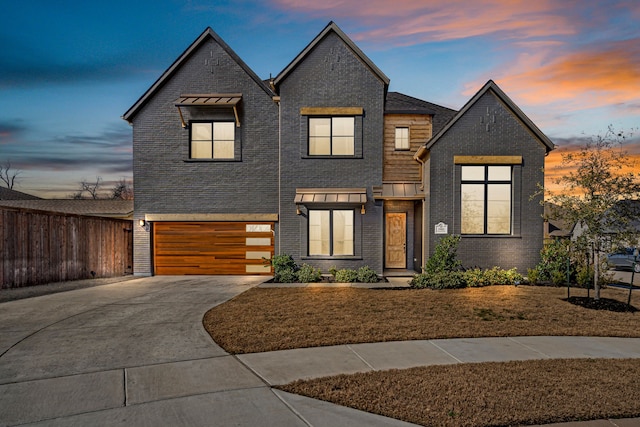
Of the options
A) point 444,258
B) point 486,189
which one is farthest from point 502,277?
point 486,189

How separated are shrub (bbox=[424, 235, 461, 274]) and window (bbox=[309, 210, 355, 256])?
3.09m

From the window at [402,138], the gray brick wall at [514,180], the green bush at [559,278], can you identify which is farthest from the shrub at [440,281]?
the window at [402,138]

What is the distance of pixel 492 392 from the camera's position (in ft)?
15.8

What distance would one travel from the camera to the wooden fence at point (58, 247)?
1245cm

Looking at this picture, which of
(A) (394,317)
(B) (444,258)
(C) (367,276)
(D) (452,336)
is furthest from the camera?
(C) (367,276)

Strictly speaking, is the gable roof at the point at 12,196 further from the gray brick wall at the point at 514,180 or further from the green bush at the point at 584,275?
the green bush at the point at 584,275

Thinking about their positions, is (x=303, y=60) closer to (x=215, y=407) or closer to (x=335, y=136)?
(x=335, y=136)

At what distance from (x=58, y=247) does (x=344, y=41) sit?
42.5 ft

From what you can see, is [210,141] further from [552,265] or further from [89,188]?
[89,188]

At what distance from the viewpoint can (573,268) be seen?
1411cm

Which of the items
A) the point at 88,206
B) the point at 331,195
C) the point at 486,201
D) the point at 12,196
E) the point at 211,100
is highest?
the point at 211,100

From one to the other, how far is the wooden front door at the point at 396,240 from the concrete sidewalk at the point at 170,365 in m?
9.48

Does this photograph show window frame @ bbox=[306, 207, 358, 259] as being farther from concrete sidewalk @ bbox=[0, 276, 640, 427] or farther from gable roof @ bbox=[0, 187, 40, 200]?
gable roof @ bbox=[0, 187, 40, 200]

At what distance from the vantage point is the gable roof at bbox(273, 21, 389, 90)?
51.1ft
